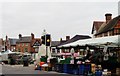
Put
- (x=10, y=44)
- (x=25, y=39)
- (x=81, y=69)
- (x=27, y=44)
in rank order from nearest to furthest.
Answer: (x=81, y=69)
(x=27, y=44)
(x=25, y=39)
(x=10, y=44)

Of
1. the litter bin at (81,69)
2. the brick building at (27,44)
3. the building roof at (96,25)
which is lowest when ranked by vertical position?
the litter bin at (81,69)

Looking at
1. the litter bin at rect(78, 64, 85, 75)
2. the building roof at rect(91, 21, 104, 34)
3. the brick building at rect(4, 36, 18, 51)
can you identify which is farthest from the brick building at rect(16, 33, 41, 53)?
the litter bin at rect(78, 64, 85, 75)

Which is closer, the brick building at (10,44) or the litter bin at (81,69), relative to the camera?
the litter bin at (81,69)

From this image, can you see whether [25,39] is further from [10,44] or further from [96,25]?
[96,25]

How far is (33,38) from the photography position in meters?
104

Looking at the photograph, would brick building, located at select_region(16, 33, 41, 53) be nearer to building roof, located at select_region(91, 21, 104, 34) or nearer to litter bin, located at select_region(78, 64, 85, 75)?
building roof, located at select_region(91, 21, 104, 34)

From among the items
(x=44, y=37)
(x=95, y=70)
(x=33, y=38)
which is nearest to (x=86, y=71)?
(x=95, y=70)

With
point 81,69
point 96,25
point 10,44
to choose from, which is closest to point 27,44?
point 10,44

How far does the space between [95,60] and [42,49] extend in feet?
31.8

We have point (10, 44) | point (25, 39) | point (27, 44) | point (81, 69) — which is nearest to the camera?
point (81, 69)

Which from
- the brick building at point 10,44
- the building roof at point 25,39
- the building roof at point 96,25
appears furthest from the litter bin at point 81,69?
the brick building at point 10,44

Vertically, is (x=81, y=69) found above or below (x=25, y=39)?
below

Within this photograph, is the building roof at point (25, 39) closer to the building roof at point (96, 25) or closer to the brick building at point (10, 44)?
the brick building at point (10, 44)

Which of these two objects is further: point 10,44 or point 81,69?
point 10,44
